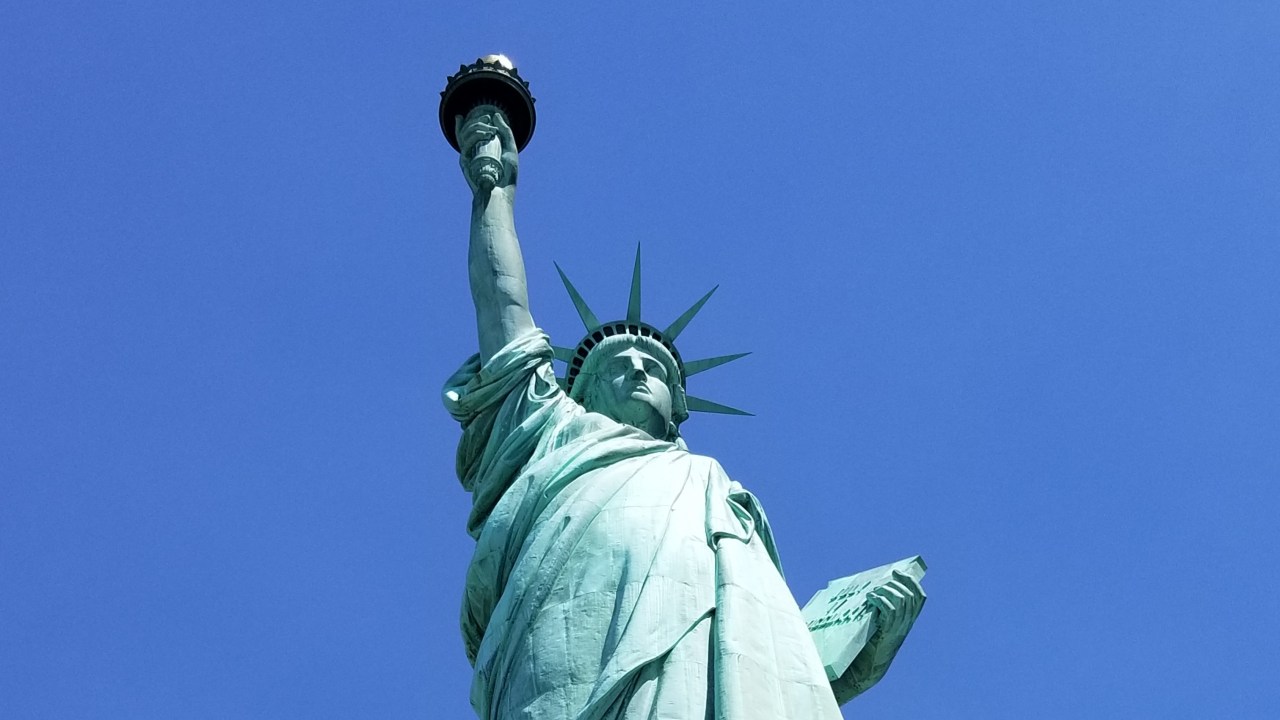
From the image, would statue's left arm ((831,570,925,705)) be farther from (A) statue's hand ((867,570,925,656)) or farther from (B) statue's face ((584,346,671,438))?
(B) statue's face ((584,346,671,438))

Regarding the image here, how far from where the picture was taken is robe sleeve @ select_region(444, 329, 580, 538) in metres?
12.4

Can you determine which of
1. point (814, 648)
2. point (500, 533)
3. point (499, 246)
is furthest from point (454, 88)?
point (814, 648)

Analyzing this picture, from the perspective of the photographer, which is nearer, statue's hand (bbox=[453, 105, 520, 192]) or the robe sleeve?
the robe sleeve

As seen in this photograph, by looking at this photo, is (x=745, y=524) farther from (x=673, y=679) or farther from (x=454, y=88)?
(x=454, y=88)

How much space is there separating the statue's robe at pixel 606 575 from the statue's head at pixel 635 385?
557 mm

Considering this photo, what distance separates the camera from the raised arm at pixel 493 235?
1292cm

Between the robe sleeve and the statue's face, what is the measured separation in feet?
2.04

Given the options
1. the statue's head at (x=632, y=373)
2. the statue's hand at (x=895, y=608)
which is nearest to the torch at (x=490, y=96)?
the statue's head at (x=632, y=373)

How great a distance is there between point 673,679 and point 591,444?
2.05 metres

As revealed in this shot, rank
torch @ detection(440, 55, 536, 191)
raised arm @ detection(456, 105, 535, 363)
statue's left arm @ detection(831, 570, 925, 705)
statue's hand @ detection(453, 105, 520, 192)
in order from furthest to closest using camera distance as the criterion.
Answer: torch @ detection(440, 55, 536, 191) → statue's hand @ detection(453, 105, 520, 192) → raised arm @ detection(456, 105, 535, 363) → statue's left arm @ detection(831, 570, 925, 705)

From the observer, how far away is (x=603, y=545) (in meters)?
11.3

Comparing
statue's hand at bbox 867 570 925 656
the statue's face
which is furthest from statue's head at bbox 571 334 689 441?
statue's hand at bbox 867 570 925 656

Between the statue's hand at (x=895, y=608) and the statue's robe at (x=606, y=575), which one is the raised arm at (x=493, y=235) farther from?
the statue's hand at (x=895, y=608)

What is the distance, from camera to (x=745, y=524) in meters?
12.0
